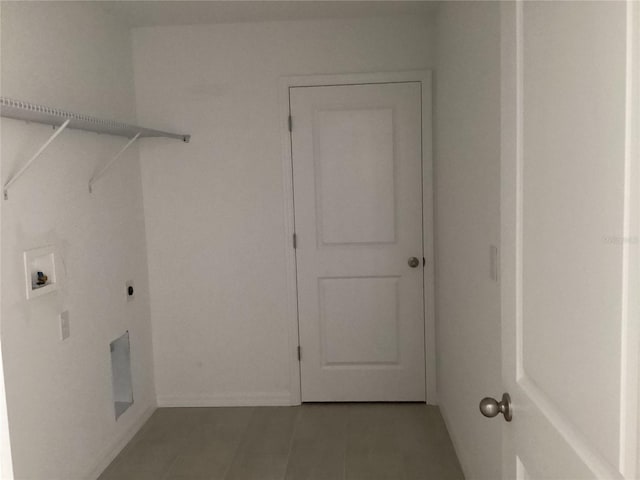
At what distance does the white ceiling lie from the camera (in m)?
3.03

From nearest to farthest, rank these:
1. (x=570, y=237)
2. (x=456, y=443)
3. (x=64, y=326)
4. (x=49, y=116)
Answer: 1. (x=570, y=237)
2. (x=49, y=116)
3. (x=64, y=326)
4. (x=456, y=443)

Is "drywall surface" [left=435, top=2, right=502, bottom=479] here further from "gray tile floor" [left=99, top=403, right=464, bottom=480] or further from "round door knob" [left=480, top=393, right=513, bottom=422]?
"round door knob" [left=480, top=393, right=513, bottom=422]

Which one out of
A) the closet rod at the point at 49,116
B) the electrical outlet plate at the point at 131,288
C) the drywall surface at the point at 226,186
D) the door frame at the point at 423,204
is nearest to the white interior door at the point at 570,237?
the closet rod at the point at 49,116

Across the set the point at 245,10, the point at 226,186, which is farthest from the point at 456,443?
the point at 245,10

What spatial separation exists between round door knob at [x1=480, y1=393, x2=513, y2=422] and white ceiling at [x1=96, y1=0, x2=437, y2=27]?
2.54m

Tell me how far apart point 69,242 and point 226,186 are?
1157mm

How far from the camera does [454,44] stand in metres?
2.69

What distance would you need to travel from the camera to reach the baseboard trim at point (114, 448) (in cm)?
279

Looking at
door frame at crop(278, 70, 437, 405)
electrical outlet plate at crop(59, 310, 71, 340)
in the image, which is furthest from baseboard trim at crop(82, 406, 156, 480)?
door frame at crop(278, 70, 437, 405)

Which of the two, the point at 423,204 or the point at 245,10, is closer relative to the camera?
the point at 245,10

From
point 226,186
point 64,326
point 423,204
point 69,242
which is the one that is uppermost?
point 226,186

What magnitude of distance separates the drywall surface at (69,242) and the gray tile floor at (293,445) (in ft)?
0.77

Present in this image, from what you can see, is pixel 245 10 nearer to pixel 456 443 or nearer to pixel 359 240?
pixel 359 240

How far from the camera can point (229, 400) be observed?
3654mm
